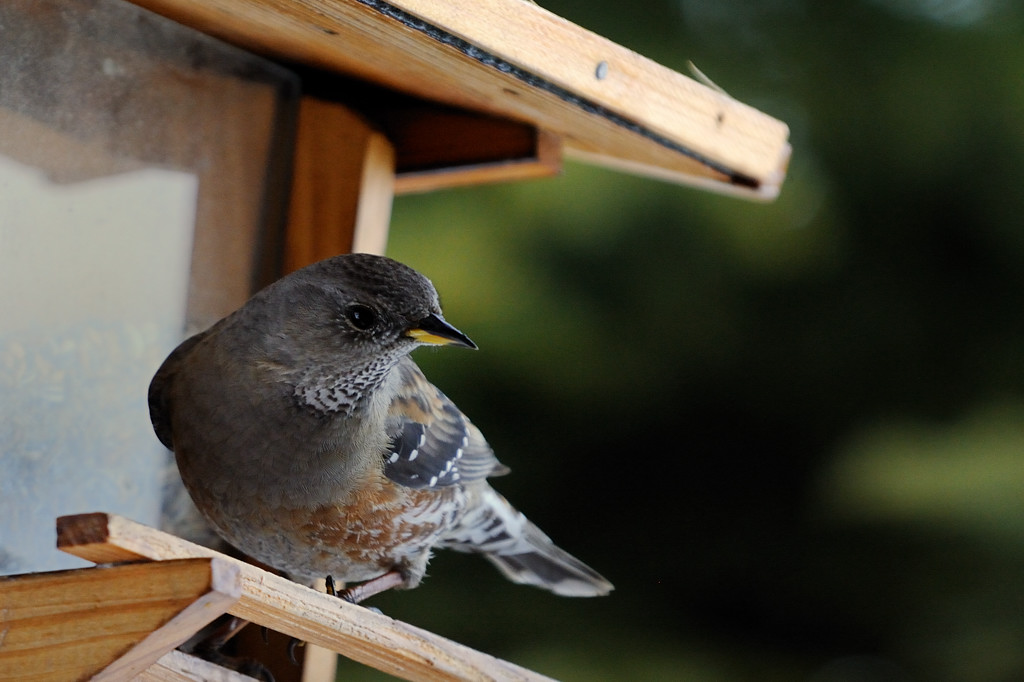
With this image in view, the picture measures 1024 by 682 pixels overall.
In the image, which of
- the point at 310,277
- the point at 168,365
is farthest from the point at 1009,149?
the point at 168,365

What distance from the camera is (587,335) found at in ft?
11.0

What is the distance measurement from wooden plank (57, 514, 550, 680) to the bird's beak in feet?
1.81

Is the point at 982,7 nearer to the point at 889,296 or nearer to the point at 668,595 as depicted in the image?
the point at 889,296

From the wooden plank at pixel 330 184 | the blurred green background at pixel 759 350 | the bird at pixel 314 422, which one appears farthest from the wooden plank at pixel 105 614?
the blurred green background at pixel 759 350

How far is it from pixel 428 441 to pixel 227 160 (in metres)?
0.72

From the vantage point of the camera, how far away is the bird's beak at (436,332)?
2.09m

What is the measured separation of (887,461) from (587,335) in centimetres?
90

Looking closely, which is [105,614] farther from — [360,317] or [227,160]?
[227,160]

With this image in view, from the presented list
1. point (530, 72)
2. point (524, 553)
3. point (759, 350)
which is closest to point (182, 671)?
point (530, 72)

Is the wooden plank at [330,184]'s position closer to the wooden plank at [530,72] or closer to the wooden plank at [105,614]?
the wooden plank at [530,72]

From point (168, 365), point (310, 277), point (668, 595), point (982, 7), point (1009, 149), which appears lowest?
point (668, 595)

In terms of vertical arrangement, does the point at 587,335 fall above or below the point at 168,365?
above

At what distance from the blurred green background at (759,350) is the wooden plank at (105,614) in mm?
1838

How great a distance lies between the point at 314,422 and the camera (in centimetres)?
216
